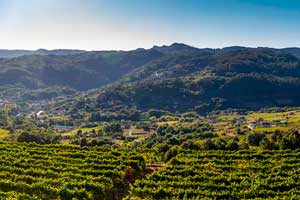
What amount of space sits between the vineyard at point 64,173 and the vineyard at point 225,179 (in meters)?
3.71

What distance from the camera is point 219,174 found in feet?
140

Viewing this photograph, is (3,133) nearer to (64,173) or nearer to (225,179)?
(64,173)

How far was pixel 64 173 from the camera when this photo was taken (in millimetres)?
41281

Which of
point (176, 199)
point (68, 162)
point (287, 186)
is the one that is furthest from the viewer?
point (68, 162)

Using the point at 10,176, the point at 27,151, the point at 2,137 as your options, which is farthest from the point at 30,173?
the point at 2,137

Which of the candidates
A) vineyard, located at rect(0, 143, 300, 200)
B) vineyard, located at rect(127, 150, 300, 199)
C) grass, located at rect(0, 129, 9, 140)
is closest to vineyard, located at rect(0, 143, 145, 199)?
vineyard, located at rect(0, 143, 300, 200)

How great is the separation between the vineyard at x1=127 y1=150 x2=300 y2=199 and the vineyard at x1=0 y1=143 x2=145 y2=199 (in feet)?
12.2

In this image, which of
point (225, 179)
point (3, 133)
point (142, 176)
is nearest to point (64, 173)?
point (142, 176)

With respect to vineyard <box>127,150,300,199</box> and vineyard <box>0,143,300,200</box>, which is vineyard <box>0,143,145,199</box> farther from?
vineyard <box>127,150,300,199</box>

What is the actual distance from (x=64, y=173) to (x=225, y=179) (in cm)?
1726

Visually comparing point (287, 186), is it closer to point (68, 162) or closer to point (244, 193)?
point (244, 193)

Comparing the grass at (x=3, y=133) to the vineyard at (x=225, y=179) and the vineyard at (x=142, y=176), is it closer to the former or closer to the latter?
the vineyard at (x=142, y=176)

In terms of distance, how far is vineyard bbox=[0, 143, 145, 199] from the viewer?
35022mm

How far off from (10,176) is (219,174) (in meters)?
22.6
